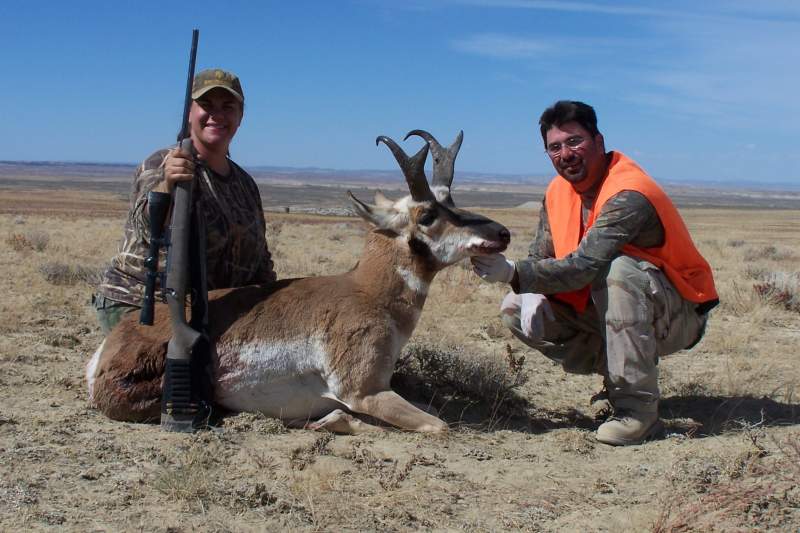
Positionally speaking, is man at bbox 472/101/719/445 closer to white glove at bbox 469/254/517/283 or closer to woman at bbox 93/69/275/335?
white glove at bbox 469/254/517/283

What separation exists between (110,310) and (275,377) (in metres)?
1.78

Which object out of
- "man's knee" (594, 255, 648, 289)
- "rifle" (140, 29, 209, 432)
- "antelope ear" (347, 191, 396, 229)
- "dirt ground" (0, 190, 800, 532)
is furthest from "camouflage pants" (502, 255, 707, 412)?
"rifle" (140, 29, 209, 432)

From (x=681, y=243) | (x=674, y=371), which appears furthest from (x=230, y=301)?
(x=674, y=371)

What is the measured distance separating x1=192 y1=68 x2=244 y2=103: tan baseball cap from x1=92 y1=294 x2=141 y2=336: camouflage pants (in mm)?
1891

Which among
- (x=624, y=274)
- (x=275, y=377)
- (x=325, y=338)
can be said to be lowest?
(x=275, y=377)

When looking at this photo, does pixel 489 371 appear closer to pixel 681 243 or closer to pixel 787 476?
pixel 681 243

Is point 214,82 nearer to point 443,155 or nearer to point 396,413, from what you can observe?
point 443,155

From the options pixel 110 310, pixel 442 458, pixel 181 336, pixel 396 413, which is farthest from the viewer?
pixel 110 310

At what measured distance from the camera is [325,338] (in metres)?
6.17

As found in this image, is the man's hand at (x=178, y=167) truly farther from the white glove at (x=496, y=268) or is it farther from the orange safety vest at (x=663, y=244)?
the orange safety vest at (x=663, y=244)

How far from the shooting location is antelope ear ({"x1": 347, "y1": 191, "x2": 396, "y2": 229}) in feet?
21.3

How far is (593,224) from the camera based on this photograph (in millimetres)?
6387

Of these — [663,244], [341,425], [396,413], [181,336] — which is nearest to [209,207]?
[181,336]

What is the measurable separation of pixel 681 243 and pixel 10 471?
16.7 ft
